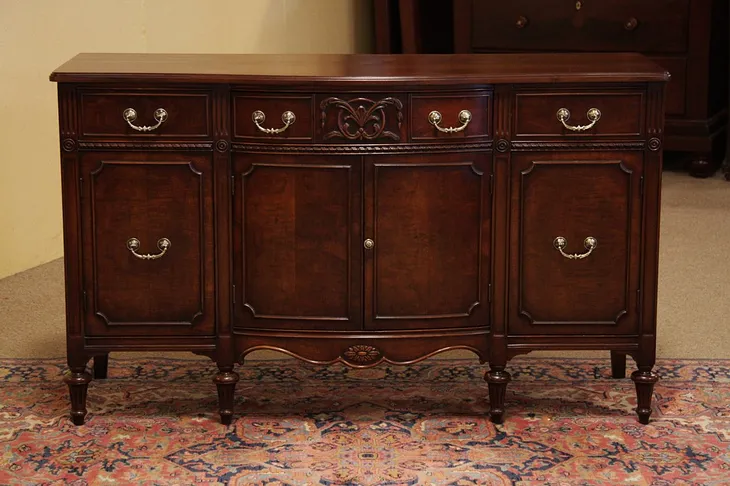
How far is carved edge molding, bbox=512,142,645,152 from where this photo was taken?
9.43ft

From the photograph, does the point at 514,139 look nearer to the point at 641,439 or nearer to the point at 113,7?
the point at 641,439

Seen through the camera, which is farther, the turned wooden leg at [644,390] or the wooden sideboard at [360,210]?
the turned wooden leg at [644,390]

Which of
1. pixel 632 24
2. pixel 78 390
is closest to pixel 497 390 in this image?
pixel 78 390

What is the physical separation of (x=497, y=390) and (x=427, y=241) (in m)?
0.39

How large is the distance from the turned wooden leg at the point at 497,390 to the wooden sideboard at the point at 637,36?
9.16 feet

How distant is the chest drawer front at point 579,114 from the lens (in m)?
2.86

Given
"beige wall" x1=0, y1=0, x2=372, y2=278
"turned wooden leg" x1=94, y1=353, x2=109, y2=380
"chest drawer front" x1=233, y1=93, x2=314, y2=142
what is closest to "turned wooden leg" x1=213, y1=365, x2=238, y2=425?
"turned wooden leg" x1=94, y1=353, x2=109, y2=380

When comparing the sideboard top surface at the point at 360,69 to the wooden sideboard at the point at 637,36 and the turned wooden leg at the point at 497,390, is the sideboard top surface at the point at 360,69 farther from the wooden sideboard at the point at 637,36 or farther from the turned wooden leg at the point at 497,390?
the wooden sideboard at the point at 637,36

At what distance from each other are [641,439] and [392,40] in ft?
10.8

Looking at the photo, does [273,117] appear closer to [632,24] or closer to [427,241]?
[427,241]

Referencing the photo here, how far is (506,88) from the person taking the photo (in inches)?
112

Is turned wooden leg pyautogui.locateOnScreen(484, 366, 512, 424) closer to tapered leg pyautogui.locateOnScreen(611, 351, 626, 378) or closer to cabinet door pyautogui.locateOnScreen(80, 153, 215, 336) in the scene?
tapered leg pyautogui.locateOnScreen(611, 351, 626, 378)

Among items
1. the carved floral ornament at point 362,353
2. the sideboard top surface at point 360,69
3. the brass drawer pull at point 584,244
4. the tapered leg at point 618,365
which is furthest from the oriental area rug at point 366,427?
the sideboard top surface at point 360,69

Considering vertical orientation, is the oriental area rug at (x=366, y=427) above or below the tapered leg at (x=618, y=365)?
below
